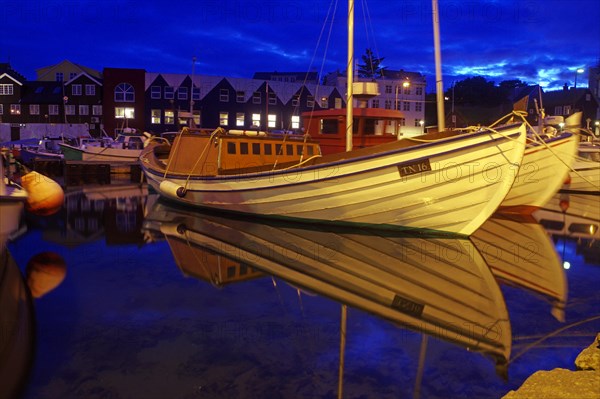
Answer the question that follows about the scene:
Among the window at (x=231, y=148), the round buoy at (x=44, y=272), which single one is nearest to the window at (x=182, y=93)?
the window at (x=231, y=148)

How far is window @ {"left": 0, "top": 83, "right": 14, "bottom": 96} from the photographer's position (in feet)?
210

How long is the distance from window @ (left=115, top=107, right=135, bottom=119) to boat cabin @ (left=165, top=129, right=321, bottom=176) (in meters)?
42.3

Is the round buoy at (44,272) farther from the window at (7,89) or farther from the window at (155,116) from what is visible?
the window at (7,89)

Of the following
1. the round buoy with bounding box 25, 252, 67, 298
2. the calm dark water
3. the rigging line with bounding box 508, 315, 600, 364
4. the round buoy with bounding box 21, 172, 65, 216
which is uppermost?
the round buoy with bounding box 21, 172, 65, 216

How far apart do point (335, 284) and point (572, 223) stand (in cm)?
1157

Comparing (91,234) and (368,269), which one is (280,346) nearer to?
(368,269)

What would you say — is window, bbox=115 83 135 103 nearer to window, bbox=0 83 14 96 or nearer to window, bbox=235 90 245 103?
window, bbox=235 90 245 103

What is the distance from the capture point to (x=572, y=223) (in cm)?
1692

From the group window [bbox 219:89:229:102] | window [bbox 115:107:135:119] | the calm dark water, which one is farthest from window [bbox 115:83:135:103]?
the calm dark water

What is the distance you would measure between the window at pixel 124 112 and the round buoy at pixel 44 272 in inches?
1946

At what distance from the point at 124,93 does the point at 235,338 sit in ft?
184

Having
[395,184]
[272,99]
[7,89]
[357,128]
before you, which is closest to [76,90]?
[7,89]

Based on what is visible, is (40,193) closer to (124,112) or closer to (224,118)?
(124,112)

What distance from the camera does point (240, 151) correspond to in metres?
17.2
